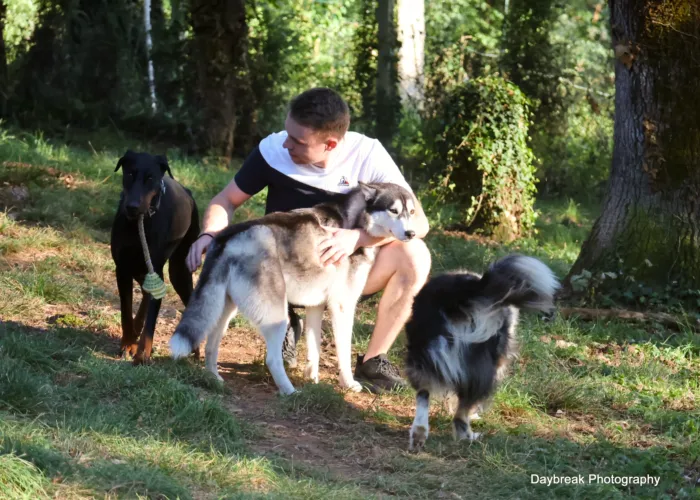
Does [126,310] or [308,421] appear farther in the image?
[126,310]

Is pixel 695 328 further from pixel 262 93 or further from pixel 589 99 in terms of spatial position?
pixel 262 93

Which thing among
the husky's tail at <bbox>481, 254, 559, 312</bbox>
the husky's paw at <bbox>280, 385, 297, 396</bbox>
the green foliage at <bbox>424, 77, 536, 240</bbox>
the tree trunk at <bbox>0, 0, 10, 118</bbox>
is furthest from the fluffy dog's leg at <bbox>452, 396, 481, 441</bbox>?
the tree trunk at <bbox>0, 0, 10, 118</bbox>

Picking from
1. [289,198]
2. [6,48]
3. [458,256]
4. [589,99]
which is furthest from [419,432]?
[6,48]

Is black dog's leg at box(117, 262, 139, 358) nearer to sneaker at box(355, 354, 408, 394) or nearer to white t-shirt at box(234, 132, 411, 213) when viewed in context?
white t-shirt at box(234, 132, 411, 213)

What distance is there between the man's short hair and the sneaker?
4.50 feet

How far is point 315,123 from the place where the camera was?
15.2 feet

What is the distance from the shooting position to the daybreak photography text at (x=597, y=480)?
3.66 metres

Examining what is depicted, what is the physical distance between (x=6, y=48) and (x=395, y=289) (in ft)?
34.6

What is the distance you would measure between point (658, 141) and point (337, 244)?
2931mm

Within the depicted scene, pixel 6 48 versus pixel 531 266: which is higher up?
pixel 6 48

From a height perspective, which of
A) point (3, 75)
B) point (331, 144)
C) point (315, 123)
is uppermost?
point (3, 75)

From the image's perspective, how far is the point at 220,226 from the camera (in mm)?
4777

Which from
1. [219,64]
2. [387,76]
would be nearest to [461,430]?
[219,64]

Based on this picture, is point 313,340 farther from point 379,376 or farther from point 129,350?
point 129,350
